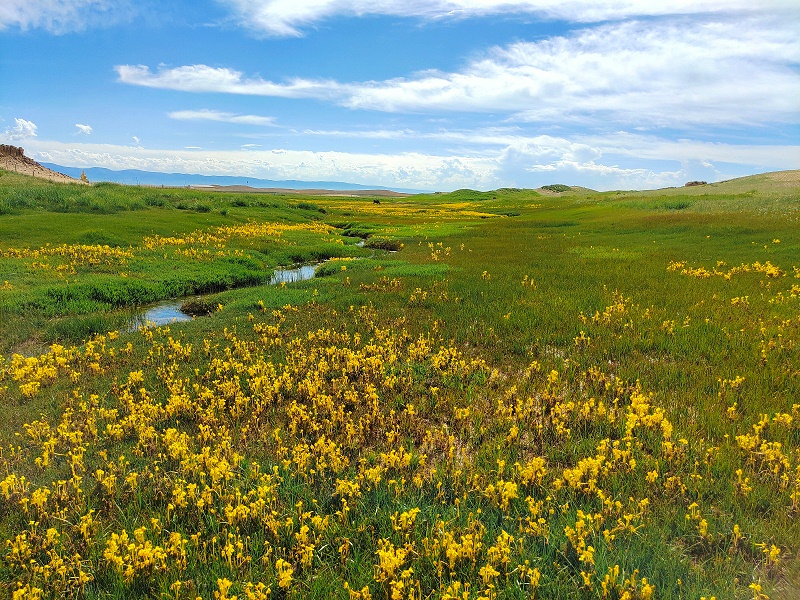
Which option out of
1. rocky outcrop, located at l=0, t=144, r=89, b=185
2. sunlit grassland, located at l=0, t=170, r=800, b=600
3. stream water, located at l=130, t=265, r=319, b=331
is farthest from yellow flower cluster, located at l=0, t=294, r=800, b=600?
rocky outcrop, located at l=0, t=144, r=89, b=185

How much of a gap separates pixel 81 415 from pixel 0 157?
88.7 metres

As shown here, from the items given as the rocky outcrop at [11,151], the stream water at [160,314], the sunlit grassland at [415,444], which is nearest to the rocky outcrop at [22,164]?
the rocky outcrop at [11,151]

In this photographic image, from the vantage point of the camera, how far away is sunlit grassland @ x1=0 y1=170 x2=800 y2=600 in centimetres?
→ 452

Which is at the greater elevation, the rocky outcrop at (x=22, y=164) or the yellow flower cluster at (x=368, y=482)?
the rocky outcrop at (x=22, y=164)

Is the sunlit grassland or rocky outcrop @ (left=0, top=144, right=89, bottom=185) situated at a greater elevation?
rocky outcrop @ (left=0, top=144, right=89, bottom=185)

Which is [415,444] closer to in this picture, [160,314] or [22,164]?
[160,314]

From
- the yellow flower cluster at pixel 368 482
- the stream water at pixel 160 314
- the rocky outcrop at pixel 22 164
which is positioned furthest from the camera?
the rocky outcrop at pixel 22 164

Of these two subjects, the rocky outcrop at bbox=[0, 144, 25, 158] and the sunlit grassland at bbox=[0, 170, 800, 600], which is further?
the rocky outcrop at bbox=[0, 144, 25, 158]

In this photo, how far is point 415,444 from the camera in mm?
7062

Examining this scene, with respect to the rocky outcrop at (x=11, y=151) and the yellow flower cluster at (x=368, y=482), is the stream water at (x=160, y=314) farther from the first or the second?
the rocky outcrop at (x=11, y=151)

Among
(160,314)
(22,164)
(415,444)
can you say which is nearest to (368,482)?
(415,444)

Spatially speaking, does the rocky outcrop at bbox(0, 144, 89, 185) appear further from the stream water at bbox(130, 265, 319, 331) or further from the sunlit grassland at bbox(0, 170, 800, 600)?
the sunlit grassland at bbox(0, 170, 800, 600)

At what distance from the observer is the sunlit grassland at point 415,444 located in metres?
4.52

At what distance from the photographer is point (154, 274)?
814 inches
